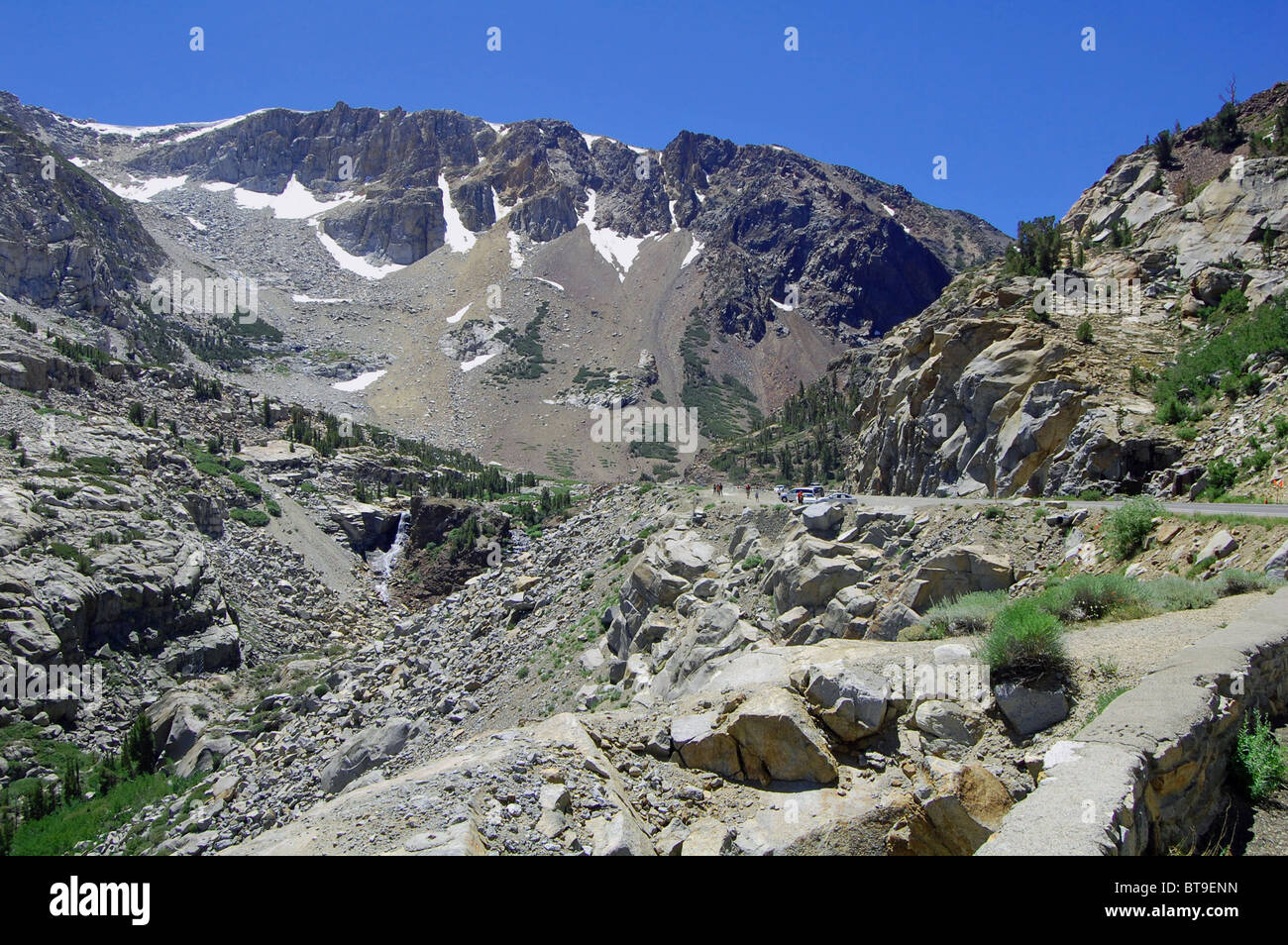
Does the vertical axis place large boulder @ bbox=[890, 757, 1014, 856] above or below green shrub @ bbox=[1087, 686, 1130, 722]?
below

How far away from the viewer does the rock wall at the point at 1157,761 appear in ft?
18.8

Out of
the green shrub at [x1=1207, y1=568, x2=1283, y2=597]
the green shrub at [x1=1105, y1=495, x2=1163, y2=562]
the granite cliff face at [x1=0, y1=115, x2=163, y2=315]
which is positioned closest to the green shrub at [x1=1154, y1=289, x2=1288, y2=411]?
the green shrub at [x1=1105, y1=495, x2=1163, y2=562]

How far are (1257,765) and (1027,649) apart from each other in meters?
2.19

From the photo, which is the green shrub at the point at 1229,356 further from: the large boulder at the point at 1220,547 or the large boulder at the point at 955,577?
the large boulder at the point at 955,577

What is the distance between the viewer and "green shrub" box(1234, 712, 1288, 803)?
24.3 ft

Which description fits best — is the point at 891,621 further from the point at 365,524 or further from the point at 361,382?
the point at 361,382

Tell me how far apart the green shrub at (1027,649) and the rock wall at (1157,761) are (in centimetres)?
87

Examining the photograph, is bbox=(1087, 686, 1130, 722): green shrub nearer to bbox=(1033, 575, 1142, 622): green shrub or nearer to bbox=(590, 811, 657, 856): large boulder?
bbox=(1033, 575, 1142, 622): green shrub

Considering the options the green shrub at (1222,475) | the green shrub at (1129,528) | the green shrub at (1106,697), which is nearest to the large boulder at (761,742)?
the green shrub at (1106,697)

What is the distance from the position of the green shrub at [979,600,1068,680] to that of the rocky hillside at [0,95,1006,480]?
315 feet

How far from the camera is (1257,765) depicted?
24.5 feet
